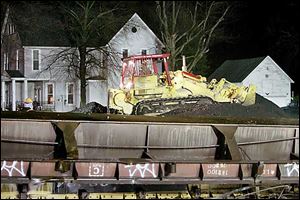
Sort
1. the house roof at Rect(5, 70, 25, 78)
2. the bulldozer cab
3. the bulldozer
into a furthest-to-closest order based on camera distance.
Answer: the house roof at Rect(5, 70, 25, 78)
the bulldozer cab
the bulldozer

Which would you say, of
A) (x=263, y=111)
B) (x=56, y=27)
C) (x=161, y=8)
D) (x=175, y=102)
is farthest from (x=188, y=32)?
(x=263, y=111)

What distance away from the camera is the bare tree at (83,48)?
36719 millimetres

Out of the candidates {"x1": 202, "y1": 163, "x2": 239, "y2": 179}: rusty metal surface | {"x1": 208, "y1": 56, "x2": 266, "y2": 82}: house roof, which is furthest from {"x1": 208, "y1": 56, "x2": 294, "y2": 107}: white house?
{"x1": 202, "y1": 163, "x2": 239, "y2": 179}: rusty metal surface

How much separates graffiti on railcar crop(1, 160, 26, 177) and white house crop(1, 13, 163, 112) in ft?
100.0

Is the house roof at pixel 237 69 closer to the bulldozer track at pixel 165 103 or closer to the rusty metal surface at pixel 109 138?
the bulldozer track at pixel 165 103

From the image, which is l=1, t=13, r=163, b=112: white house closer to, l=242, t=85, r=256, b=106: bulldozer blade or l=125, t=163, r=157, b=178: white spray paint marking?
l=242, t=85, r=256, b=106: bulldozer blade

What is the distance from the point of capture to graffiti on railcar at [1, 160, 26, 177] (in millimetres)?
6959

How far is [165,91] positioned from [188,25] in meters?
23.4

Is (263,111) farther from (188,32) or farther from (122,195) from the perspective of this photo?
(188,32)

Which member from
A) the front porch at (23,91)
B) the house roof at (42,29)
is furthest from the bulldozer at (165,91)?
the front porch at (23,91)

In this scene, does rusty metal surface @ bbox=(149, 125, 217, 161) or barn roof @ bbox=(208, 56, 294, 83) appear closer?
rusty metal surface @ bbox=(149, 125, 217, 161)

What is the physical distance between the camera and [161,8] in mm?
41031

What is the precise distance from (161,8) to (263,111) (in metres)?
27.2

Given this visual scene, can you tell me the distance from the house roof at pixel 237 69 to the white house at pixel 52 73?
7.51m
